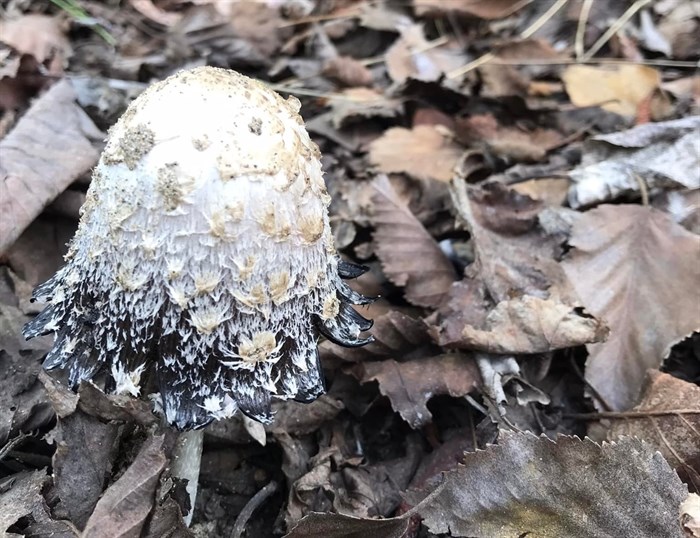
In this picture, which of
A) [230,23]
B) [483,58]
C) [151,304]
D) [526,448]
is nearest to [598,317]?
[526,448]

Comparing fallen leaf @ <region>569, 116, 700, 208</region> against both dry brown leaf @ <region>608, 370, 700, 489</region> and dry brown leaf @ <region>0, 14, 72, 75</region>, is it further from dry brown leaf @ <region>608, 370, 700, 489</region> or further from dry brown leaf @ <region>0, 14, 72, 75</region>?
dry brown leaf @ <region>0, 14, 72, 75</region>

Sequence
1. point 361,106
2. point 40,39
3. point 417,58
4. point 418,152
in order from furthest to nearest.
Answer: point 417,58 < point 40,39 < point 361,106 < point 418,152

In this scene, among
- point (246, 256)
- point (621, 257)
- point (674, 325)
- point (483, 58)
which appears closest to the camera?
point (246, 256)

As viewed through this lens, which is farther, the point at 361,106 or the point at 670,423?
the point at 361,106

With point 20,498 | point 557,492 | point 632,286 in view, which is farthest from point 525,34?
point 20,498

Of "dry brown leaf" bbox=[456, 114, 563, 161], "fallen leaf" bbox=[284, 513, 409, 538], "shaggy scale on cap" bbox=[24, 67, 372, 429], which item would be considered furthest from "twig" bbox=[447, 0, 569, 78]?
"fallen leaf" bbox=[284, 513, 409, 538]

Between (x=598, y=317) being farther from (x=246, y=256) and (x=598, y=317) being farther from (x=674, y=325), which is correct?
(x=246, y=256)

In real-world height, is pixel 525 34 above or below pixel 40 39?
below

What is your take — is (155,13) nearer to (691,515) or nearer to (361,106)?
(361,106)
